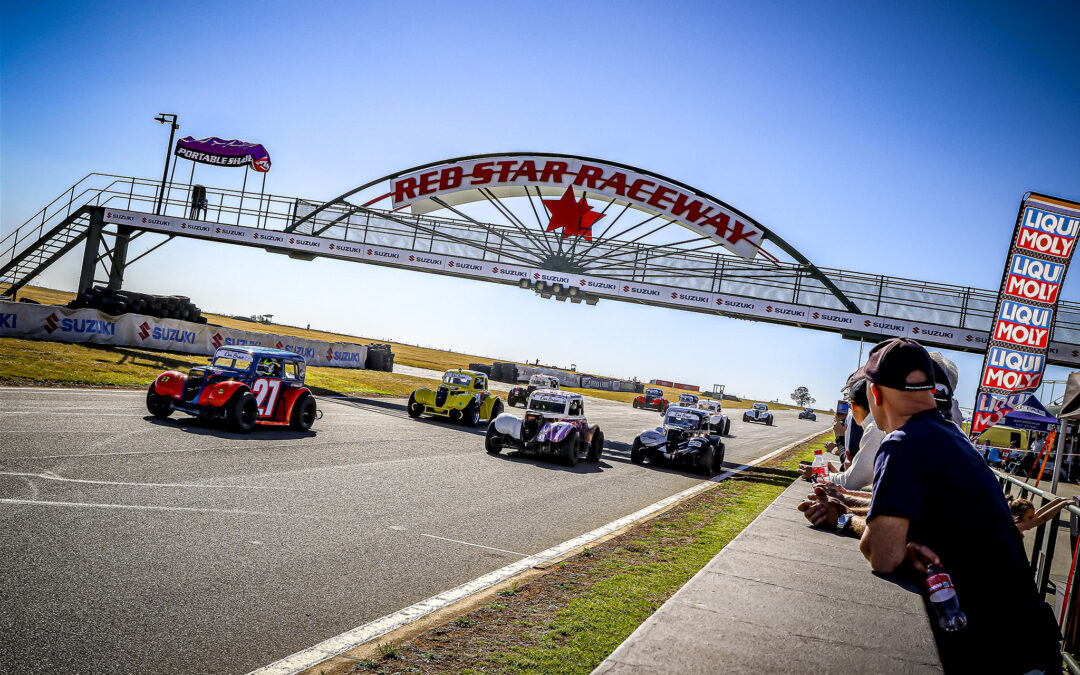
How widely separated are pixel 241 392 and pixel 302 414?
1.69 metres

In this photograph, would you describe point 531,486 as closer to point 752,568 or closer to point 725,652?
point 752,568

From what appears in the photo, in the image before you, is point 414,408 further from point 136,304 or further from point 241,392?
point 136,304

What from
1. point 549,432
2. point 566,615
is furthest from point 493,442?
point 566,615

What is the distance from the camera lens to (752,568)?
3809mm

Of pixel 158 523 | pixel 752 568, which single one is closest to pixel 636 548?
pixel 752 568

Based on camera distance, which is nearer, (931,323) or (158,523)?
(158,523)

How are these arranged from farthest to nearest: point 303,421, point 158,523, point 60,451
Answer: point 303,421 → point 60,451 → point 158,523

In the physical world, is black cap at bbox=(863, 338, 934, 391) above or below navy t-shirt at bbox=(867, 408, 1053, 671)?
above

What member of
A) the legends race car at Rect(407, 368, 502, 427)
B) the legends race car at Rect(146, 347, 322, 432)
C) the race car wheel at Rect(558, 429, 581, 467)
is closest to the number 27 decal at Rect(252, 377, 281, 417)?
the legends race car at Rect(146, 347, 322, 432)

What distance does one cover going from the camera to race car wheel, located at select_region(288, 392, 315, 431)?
1400 centimetres

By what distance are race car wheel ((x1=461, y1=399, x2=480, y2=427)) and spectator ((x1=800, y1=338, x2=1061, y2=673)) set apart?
17.5 metres

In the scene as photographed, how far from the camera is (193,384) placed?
13094 mm

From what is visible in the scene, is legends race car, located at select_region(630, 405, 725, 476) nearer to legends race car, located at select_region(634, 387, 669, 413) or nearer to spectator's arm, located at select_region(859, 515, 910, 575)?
spectator's arm, located at select_region(859, 515, 910, 575)

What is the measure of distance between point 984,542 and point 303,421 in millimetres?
13454
